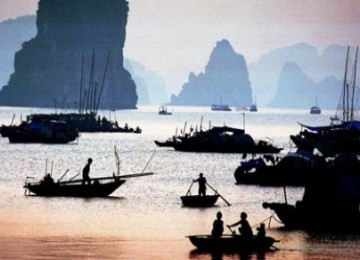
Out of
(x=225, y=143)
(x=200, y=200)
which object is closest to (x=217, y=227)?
(x=200, y=200)

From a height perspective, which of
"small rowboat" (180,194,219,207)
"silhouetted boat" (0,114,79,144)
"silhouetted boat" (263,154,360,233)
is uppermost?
"silhouetted boat" (0,114,79,144)

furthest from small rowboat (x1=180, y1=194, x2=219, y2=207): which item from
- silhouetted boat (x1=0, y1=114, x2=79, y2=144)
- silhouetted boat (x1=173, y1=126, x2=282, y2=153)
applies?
silhouetted boat (x1=0, y1=114, x2=79, y2=144)

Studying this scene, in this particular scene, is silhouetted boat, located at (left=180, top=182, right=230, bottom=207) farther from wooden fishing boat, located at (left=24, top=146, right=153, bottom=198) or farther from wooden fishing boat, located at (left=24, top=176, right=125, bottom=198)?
wooden fishing boat, located at (left=24, top=176, right=125, bottom=198)

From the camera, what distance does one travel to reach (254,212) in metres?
65.1

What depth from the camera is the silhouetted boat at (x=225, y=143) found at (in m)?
127

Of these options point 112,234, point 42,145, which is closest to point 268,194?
point 112,234

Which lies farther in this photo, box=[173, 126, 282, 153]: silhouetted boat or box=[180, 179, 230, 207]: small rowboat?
box=[173, 126, 282, 153]: silhouetted boat

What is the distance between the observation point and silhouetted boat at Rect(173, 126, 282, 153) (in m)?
127

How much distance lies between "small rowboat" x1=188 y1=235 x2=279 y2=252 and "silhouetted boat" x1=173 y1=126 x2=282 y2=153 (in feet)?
258

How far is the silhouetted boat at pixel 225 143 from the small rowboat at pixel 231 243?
78636mm

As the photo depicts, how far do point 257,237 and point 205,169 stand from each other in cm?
5926

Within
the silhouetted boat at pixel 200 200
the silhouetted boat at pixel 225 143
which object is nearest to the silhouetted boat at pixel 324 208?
the silhouetted boat at pixel 200 200

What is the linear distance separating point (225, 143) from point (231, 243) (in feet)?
268

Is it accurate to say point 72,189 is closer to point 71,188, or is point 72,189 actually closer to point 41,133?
point 71,188
